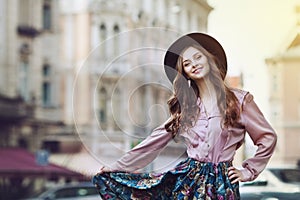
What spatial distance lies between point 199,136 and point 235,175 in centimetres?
10

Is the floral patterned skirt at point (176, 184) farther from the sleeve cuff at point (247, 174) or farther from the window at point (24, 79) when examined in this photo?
the window at point (24, 79)

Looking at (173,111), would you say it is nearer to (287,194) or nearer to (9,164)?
(287,194)

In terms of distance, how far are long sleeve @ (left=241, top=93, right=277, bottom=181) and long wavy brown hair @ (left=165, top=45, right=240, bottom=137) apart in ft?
A: 0.07

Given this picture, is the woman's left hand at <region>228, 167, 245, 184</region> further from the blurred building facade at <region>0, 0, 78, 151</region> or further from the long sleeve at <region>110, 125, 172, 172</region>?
the blurred building facade at <region>0, 0, 78, 151</region>

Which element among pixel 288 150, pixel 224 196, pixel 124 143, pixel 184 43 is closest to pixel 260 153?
pixel 224 196

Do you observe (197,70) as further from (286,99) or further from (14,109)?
(14,109)

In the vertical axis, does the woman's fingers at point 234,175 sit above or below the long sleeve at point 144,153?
below

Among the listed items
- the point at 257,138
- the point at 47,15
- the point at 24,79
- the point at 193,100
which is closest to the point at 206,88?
the point at 193,100

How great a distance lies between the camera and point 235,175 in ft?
4.89

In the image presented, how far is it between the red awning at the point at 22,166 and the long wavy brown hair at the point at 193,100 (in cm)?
457

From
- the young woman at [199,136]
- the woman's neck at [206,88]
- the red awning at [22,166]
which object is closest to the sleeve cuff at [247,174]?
the young woman at [199,136]

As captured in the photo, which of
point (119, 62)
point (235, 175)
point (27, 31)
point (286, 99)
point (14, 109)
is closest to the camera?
point (235, 175)

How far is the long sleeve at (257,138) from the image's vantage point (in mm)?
1499

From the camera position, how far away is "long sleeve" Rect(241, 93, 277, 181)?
1.50m
